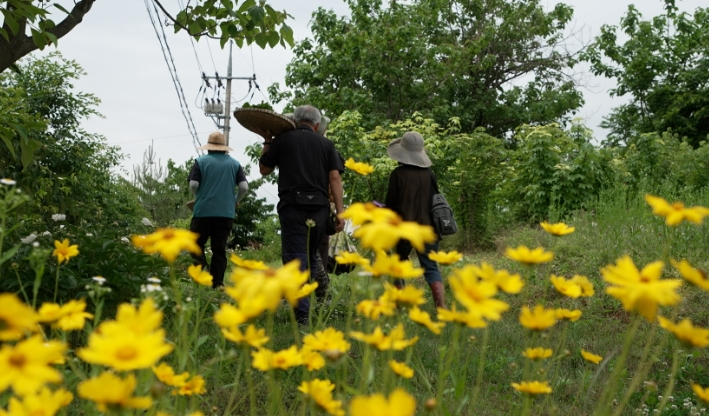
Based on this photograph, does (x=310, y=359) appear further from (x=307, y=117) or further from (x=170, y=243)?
(x=307, y=117)

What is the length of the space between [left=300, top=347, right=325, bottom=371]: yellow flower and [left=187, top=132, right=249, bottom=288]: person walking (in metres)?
4.14

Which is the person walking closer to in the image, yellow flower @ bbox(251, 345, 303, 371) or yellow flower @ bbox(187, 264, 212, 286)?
yellow flower @ bbox(187, 264, 212, 286)

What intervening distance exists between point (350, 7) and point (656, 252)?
12539 millimetres

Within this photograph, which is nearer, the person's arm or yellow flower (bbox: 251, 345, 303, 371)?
yellow flower (bbox: 251, 345, 303, 371)

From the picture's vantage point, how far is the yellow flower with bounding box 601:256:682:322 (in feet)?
2.86

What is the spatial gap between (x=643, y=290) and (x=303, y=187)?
3.37 metres

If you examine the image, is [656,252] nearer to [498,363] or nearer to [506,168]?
[498,363]

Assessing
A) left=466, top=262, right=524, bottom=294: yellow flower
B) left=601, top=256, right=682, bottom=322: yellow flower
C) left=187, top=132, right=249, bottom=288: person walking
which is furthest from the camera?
left=187, top=132, right=249, bottom=288: person walking

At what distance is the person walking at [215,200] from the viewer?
538 centimetres

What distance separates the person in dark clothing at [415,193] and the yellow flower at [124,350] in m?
3.94

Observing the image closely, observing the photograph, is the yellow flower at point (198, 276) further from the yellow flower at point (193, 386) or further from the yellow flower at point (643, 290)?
the yellow flower at point (643, 290)

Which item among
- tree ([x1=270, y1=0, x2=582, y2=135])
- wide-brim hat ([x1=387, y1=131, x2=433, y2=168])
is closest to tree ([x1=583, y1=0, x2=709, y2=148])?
tree ([x1=270, y1=0, x2=582, y2=135])

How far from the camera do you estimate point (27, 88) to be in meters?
13.2

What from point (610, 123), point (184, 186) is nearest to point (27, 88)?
point (184, 186)
